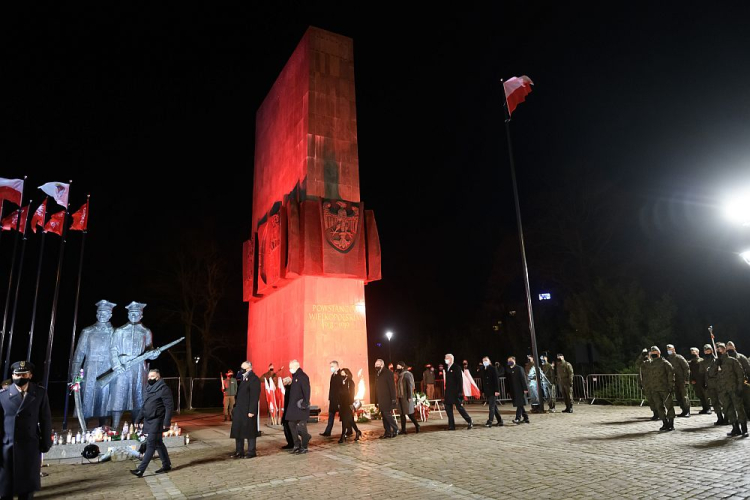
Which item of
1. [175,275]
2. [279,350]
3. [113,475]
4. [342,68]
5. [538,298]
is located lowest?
[113,475]

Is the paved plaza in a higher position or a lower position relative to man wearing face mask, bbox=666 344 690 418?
lower

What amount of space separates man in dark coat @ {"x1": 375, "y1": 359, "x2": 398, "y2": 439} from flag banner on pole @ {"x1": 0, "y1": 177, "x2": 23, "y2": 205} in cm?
1399

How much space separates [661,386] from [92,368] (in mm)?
13952

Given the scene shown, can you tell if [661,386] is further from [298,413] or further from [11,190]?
[11,190]

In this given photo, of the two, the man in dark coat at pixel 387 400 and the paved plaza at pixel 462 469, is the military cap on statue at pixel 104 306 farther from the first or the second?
the man in dark coat at pixel 387 400

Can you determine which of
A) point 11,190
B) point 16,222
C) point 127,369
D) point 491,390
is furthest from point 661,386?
point 16,222

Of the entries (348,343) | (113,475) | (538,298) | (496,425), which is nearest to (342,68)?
(348,343)

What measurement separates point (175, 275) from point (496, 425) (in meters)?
Answer: 27.4

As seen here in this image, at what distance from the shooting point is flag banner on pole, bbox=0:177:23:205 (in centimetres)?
1698

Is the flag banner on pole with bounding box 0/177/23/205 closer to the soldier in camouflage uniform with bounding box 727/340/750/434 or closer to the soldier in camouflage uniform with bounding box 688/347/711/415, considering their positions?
the soldier in camouflage uniform with bounding box 727/340/750/434

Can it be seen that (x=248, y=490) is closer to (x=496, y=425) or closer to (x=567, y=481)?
(x=567, y=481)

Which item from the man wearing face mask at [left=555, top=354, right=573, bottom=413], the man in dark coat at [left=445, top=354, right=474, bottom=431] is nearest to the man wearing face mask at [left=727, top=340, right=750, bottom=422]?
the man wearing face mask at [left=555, top=354, right=573, bottom=413]

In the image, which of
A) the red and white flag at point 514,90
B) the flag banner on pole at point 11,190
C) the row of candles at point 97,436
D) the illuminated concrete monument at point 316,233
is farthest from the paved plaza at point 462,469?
the red and white flag at point 514,90

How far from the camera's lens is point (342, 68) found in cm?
2231
